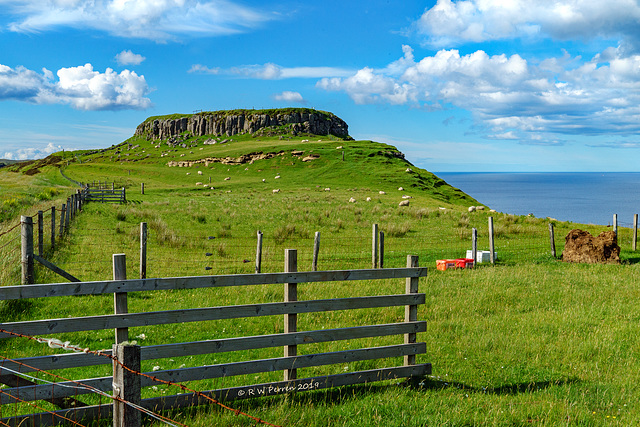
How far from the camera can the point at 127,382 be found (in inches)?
142

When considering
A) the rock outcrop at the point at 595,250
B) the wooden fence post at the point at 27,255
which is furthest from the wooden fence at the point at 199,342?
the rock outcrop at the point at 595,250

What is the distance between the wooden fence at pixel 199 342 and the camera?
5.40m

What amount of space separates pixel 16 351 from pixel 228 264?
12.3 metres

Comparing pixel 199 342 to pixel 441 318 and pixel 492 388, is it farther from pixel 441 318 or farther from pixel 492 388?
pixel 441 318

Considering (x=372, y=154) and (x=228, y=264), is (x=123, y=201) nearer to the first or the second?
(x=228, y=264)

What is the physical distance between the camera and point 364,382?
7.03 meters

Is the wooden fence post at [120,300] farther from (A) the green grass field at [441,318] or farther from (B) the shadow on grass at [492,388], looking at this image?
(B) the shadow on grass at [492,388]

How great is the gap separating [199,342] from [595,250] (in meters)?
21.4

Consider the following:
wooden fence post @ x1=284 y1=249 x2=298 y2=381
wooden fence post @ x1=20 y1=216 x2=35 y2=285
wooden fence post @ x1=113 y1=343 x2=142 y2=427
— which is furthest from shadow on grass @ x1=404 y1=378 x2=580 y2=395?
wooden fence post @ x1=20 y1=216 x2=35 y2=285

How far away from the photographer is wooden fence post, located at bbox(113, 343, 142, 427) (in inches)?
141

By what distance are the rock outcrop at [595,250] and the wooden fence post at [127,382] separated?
2278 centimetres

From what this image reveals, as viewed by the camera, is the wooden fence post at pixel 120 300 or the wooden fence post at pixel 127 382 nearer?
the wooden fence post at pixel 127 382

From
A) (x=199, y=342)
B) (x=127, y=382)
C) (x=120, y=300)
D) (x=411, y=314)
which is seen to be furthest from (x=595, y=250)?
(x=127, y=382)

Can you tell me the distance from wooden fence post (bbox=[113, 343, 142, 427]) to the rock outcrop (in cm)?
2278
